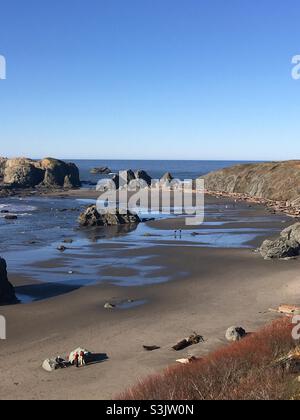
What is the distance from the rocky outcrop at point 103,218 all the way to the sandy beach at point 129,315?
62.8 ft

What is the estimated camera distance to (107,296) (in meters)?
29.7

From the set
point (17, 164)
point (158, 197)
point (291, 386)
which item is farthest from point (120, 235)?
point (17, 164)

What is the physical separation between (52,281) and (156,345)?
13.3 meters

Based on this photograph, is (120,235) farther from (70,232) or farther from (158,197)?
(158,197)

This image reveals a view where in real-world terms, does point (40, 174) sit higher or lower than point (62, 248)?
higher

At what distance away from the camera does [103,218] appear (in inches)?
2416

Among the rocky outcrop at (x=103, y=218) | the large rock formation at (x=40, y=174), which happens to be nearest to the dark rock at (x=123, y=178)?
the large rock formation at (x=40, y=174)

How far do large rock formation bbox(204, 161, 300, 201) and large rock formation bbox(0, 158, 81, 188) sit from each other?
1420 inches

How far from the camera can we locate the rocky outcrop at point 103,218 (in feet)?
198

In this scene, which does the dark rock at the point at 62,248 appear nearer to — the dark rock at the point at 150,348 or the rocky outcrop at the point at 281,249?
the rocky outcrop at the point at 281,249

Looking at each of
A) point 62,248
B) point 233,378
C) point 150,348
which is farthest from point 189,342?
point 62,248

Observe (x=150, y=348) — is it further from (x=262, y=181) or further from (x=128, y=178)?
(x=128, y=178)

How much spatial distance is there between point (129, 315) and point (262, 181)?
8169 centimetres

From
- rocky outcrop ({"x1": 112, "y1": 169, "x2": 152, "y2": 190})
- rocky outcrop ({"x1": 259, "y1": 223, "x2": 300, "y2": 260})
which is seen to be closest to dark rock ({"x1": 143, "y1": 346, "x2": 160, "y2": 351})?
rocky outcrop ({"x1": 259, "y1": 223, "x2": 300, "y2": 260})
